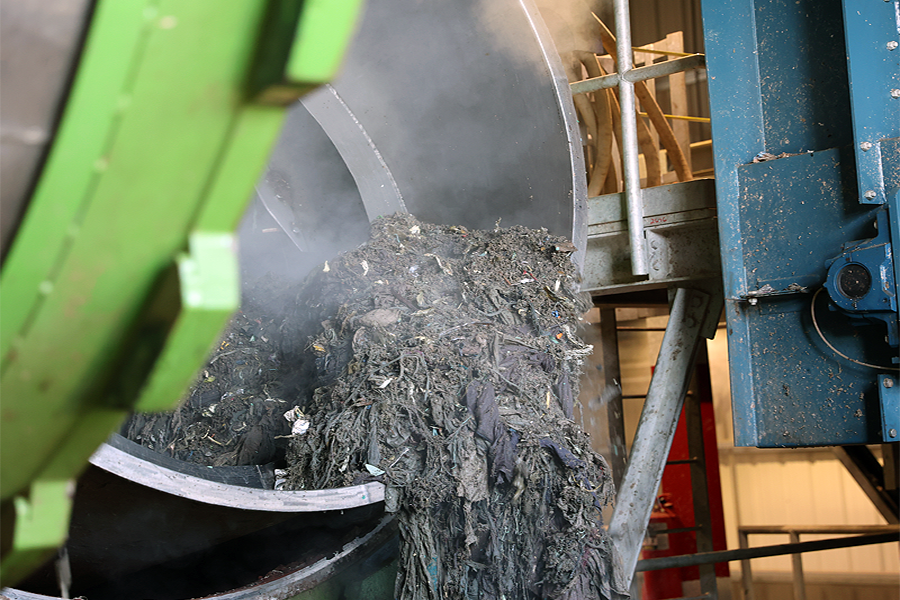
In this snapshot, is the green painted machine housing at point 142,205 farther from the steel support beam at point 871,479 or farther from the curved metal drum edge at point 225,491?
the steel support beam at point 871,479

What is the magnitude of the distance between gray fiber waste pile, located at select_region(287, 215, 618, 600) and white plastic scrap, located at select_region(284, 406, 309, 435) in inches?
1.0

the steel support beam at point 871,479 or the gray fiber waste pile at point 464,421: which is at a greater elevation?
the gray fiber waste pile at point 464,421

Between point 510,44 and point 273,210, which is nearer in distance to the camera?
point 510,44

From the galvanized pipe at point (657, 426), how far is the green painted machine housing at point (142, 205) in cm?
258

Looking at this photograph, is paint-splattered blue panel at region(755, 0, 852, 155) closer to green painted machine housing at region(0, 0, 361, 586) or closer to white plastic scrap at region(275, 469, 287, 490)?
white plastic scrap at region(275, 469, 287, 490)

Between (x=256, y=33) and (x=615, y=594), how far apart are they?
192 cm

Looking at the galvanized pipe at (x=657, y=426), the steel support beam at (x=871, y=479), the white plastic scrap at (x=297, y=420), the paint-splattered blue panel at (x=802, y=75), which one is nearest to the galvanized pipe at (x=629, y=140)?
the galvanized pipe at (x=657, y=426)

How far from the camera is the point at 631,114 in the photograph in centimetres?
311

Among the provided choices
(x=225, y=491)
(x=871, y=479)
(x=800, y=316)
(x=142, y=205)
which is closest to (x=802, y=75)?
(x=800, y=316)

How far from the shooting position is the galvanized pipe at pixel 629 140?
10.2ft

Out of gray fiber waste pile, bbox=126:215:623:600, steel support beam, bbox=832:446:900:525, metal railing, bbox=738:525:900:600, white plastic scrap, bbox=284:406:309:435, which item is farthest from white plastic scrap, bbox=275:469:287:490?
steel support beam, bbox=832:446:900:525

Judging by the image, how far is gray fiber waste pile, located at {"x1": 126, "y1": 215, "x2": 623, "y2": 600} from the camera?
Answer: 2031 mm

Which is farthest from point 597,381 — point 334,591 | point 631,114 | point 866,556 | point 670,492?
point 866,556

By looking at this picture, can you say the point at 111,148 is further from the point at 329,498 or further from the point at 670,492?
the point at 670,492
